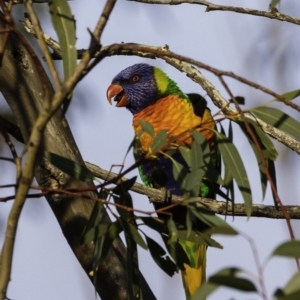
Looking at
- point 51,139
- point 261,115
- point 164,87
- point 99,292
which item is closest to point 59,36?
point 261,115

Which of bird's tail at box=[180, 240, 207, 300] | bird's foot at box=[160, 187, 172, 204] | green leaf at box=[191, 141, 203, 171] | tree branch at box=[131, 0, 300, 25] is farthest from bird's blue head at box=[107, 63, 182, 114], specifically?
green leaf at box=[191, 141, 203, 171]

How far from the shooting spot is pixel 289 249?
784 mm

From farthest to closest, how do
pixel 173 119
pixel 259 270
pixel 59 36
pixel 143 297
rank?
pixel 173 119 < pixel 143 297 < pixel 59 36 < pixel 259 270

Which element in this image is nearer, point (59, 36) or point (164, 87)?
point (59, 36)

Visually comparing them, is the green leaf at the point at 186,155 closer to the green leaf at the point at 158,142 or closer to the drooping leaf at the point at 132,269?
Result: the green leaf at the point at 158,142

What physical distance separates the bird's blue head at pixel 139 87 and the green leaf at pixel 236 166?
138 centimetres

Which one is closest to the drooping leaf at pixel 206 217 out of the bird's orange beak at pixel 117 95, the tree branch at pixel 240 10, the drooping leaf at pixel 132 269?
the drooping leaf at pixel 132 269

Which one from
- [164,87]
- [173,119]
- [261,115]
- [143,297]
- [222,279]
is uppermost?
[164,87]

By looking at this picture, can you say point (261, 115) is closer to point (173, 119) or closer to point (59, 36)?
point (59, 36)

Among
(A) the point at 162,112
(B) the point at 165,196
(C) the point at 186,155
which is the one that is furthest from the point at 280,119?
(A) the point at 162,112

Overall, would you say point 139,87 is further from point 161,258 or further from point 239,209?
point 161,258

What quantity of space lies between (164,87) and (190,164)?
1618mm

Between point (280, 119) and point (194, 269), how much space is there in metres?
1.17

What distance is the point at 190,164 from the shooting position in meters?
1.18
